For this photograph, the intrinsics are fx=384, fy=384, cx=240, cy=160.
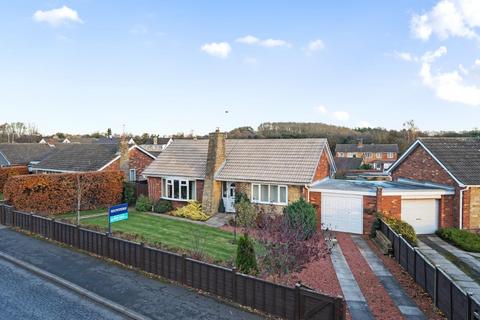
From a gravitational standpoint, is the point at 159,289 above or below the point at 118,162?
below

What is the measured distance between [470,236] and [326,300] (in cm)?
1320

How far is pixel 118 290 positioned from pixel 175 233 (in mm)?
7894

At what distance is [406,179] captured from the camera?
25.4 meters

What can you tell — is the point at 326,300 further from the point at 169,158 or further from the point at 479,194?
the point at 169,158

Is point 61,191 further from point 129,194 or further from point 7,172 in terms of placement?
point 7,172

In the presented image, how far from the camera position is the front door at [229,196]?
2523cm

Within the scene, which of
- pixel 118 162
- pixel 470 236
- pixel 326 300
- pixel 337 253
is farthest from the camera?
pixel 118 162

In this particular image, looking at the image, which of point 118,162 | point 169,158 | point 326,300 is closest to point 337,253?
point 326,300

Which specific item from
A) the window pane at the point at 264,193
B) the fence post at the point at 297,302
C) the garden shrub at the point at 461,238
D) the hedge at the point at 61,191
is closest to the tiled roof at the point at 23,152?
the hedge at the point at 61,191

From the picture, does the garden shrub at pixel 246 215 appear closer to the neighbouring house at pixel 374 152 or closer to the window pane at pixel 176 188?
the window pane at pixel 176 188

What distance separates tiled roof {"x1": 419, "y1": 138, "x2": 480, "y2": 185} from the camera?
829 inches

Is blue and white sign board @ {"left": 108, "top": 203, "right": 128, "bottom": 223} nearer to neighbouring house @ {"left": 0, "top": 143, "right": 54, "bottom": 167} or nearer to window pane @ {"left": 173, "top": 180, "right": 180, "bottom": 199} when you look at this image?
window pane @ {"left": 173, "top": 180, "right": 180, "bottom": 199}

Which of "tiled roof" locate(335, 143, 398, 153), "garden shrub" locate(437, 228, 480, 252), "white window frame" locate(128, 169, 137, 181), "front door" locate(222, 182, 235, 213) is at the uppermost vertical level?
"tiled roof" locate(335, 143, 398, 153)

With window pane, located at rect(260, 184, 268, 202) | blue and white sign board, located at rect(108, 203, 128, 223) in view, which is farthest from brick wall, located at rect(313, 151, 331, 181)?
blue and white sign board, located at rect(108, 203, 128, 223)
